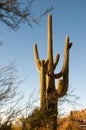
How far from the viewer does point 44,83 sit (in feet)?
46.4

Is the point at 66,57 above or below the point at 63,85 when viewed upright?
above

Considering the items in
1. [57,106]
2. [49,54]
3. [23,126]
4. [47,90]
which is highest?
[49,54]

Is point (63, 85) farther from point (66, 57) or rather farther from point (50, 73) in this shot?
point (66, 57)

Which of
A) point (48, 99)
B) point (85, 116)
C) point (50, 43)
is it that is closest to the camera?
point (48, 99)

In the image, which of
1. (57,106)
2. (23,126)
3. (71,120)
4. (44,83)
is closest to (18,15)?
(23,126)

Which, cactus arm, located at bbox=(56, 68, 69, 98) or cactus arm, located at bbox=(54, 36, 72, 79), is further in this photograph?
cactus arm, located at bbox=(54, 36, 72, 79)

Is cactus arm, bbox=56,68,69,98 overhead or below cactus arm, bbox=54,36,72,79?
below

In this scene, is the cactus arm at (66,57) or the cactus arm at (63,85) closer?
the cactus arm at (63,85)

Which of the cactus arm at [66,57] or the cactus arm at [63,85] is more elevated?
the cactus arm at [66,57]

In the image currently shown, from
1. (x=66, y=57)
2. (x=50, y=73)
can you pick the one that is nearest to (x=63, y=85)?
(x=50, y=73)

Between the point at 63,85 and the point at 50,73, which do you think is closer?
the point at 63,85

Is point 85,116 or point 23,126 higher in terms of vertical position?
point 85,116

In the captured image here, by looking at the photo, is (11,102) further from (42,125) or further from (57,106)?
(57,106)

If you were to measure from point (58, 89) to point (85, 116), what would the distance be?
34190 mm
